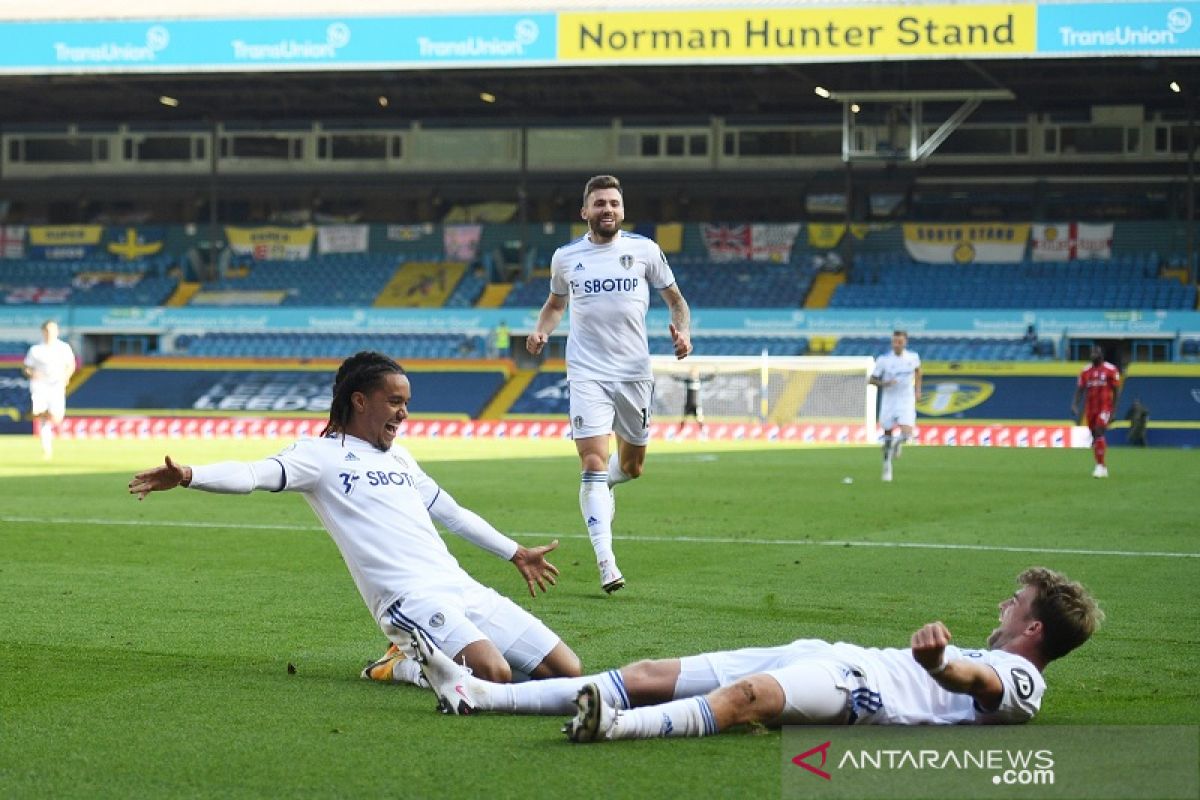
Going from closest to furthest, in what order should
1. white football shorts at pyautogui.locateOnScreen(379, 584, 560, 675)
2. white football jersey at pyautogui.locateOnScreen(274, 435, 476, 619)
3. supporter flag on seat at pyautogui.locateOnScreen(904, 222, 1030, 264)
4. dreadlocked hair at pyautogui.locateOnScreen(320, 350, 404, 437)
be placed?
white football shorts at pyautogui.locateOnScreen(379, 584, 560, 675) → white football jersey at pyautogui.locateOnScreen(274, 435, 476, 619) → dreadlocked hair at pyautogui.locateOnScreen(320, 350, 404, 437) → supporter flag on seat at pyautogui.locateOnScreen(904, 222, 1030, 264)

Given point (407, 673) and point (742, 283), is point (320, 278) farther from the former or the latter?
point (407, 673)

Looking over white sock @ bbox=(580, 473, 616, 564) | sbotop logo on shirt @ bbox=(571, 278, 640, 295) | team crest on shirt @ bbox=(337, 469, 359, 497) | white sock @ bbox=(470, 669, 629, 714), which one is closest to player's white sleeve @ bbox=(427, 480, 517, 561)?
team crest on shirt @ bbox=(337, 469, 359, 497)

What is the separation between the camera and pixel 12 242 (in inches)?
2103

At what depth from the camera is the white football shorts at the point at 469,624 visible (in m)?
6.18

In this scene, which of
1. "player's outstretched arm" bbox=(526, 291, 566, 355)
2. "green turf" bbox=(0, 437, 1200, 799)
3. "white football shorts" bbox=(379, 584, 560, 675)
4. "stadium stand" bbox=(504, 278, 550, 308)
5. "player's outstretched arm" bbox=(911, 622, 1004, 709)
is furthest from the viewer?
"stadium stand" bbox=(504, 278, 550, 308)

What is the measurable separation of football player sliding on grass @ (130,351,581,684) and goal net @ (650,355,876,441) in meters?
30.6

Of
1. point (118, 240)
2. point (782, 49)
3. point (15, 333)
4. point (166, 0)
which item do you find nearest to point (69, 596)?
point (782, 49)

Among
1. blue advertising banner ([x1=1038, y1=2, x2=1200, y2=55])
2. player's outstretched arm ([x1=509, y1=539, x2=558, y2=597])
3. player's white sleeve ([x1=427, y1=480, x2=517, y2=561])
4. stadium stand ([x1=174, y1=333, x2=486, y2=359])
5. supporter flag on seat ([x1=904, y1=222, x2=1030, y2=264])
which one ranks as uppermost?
blue advertising banner ([x1=1038, y1=2, x2=1200, y2=55])

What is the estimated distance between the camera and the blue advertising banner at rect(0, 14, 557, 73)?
34.8 meters

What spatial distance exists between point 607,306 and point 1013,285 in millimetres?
35866

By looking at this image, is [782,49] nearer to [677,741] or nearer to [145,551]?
[145,551]

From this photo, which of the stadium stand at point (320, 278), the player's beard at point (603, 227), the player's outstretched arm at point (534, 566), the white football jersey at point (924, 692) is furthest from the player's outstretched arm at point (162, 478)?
the stadium stand at point (320, 278)

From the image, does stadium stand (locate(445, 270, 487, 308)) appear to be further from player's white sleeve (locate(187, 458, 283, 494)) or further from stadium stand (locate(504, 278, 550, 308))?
player's white sleeve (locate(187, 458, 283, 494))

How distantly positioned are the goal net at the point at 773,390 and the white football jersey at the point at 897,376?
43.0ft
